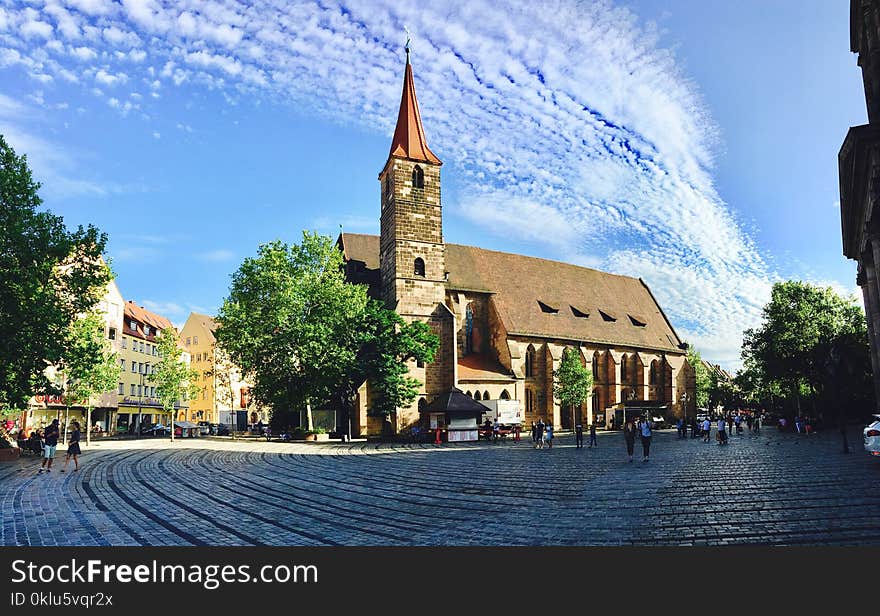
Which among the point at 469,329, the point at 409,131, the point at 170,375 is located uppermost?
the point at 409,131

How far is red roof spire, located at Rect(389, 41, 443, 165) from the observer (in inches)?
1804

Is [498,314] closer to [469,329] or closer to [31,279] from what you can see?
[469,329]

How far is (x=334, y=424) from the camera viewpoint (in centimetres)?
4188

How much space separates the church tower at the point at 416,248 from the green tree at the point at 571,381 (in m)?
12.0

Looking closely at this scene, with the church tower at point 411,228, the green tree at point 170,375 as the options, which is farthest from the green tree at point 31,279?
the green tree at point 170,375

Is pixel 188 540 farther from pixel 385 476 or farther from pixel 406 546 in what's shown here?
pixel 385 476

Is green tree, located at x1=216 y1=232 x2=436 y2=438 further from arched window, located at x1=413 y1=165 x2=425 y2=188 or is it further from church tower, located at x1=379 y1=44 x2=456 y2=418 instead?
arched window, located at x1=413 y1=165 x2=425 y2=188

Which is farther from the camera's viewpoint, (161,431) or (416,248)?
(161,431)

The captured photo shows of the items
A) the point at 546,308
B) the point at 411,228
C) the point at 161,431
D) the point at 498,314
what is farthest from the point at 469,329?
the point at 161,431

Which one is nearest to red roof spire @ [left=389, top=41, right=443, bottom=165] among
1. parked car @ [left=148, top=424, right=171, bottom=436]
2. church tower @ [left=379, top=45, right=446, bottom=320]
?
church tower @ [left=379, top=45, right=446, bottom=320]

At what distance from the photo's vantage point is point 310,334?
37.2m

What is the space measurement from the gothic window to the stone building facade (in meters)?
27.5

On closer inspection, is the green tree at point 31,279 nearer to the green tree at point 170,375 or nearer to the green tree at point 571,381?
the green tree at point 170,375

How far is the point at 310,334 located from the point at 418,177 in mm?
15530
